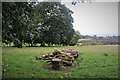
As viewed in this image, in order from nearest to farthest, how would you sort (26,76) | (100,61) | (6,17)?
1. (6,17)
2. (26,76)
3. (100,61)

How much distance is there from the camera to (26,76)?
5324 millimetres

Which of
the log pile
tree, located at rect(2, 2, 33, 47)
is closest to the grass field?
the log pile

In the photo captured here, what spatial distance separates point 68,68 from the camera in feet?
18.9

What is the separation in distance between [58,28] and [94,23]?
95 centimetres

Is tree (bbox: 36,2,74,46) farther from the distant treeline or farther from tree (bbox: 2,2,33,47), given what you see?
tree (bbox: 2,2,33,47)

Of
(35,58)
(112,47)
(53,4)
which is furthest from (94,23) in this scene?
(35,58)

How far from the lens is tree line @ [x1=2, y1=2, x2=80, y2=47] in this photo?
4.61 meters

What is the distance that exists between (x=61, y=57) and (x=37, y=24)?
110cm

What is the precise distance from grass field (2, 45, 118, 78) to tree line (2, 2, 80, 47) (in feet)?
1.06

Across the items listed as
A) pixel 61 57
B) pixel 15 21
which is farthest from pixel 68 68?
pixel 15 21

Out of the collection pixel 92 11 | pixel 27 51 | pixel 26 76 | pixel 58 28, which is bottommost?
pixel 26 76

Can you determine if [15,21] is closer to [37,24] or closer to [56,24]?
[37,24]

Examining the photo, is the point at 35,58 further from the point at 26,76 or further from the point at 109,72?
the point at 109,72

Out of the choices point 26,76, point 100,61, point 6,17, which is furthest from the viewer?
point 100,61
